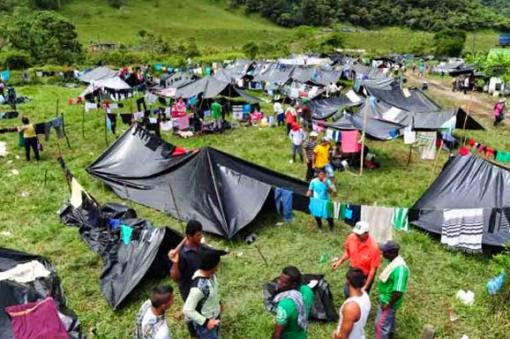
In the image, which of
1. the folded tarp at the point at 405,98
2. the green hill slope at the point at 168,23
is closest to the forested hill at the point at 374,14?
the green hill slope at the point at 168,23

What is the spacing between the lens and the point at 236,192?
1036 centimetres

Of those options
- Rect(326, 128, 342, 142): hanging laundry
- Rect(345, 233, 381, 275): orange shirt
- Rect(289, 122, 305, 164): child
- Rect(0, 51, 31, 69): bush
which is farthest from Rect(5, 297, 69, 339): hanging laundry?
Rect(0, 51, 31, 69): bush

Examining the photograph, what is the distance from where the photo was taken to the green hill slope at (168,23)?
238 ft

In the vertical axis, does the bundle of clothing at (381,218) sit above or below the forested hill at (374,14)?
below

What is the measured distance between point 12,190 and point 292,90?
704 inches

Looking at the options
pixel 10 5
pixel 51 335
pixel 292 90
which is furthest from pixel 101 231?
pixel 10 5

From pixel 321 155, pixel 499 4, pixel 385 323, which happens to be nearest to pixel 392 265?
pixel 385 323

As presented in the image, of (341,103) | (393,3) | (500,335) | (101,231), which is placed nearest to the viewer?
(500,335)

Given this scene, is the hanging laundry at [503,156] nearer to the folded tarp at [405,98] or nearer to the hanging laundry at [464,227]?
the hanging laundry at [464,227]

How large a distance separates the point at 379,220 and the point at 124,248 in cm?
480

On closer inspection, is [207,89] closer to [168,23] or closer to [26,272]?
[26,272]

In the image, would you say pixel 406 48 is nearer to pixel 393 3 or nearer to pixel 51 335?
pixel 393 3

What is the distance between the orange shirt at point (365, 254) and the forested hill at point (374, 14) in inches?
3724

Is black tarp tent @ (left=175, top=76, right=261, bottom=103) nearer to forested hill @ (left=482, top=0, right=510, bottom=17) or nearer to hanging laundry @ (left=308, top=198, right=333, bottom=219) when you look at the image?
hanging laundry @ (left=308, top=198, right=333, bottom=219)
